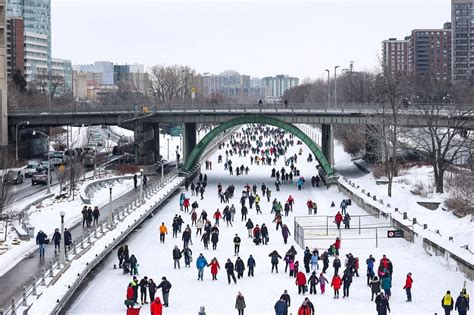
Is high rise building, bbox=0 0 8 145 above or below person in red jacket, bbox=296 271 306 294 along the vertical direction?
above

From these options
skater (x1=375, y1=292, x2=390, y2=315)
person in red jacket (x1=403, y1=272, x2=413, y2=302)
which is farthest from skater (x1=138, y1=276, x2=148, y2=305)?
person in red jacket (x1=403, y1=272, x2=413, y2=302)

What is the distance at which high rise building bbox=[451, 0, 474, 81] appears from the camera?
179 metres

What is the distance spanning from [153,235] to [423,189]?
58.8 feet

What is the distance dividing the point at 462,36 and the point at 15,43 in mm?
97485

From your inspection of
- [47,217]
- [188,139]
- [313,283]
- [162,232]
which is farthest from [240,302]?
[188,139]

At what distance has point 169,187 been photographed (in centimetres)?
5519

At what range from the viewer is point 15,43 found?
14725 cm

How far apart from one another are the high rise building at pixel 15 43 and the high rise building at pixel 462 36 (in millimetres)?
90098

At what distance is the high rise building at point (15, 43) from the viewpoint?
145 m

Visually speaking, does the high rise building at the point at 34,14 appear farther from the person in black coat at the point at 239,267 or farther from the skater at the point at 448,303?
the skater at the point at 448,303

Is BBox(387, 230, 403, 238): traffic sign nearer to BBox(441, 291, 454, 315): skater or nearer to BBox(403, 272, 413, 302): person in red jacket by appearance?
BBox(403, 272, 413, 302): person in red jacket

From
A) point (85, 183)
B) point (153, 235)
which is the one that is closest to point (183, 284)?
point (153, 235)

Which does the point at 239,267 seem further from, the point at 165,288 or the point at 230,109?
the point at 230,109

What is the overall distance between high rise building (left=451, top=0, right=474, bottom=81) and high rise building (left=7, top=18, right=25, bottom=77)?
296 ft
